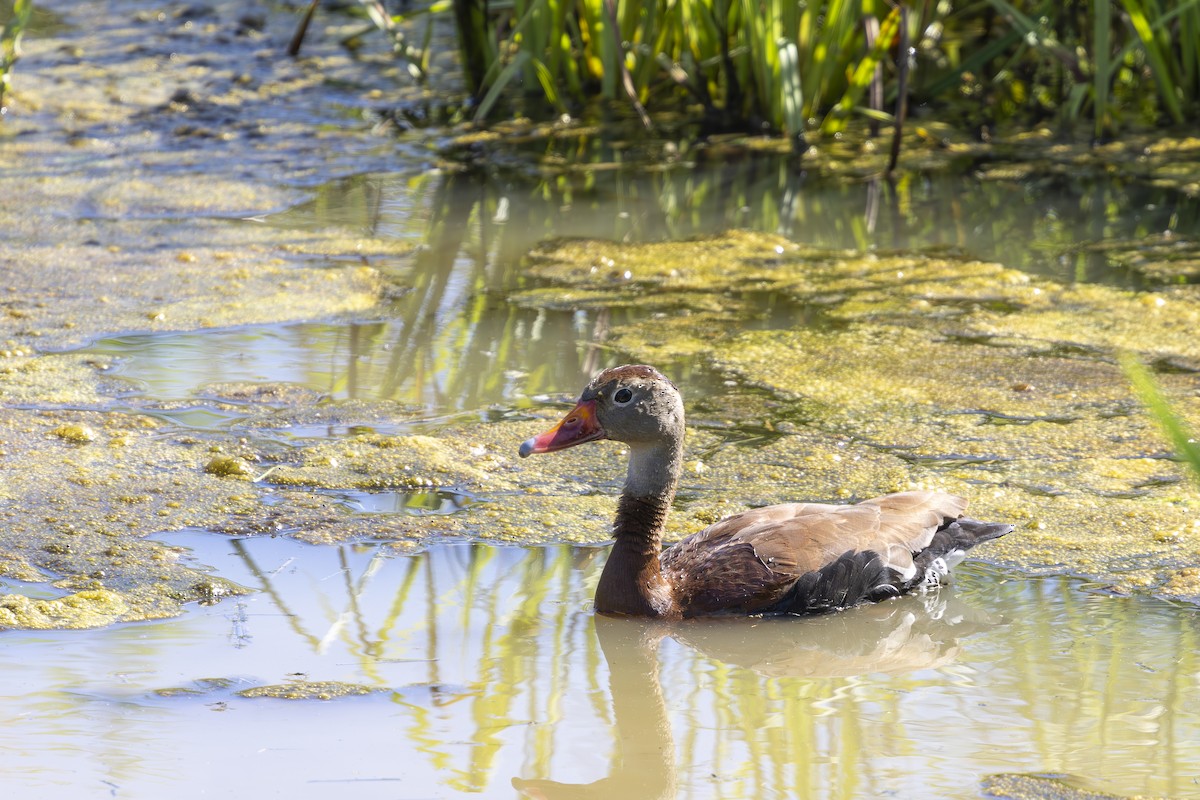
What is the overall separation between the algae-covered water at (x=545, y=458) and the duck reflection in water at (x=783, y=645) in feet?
0.05

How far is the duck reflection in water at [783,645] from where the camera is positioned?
3602 mm

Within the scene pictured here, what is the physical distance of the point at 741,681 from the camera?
378cm

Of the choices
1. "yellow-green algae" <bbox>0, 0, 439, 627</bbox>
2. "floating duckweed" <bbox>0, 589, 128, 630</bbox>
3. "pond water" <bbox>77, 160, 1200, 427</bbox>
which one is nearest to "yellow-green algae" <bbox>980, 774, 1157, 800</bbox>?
"yellow-green algae" <bbox>0, 0, 439, 627</bbox>

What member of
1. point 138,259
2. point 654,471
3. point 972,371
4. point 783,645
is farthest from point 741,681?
point 138,259

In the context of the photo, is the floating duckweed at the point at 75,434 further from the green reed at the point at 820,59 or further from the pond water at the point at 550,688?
the green reed at the point at 820,59

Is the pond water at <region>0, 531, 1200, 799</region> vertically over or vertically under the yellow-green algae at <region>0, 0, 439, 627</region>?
under

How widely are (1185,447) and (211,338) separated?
203 inches

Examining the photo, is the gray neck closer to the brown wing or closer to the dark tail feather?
the brown wing

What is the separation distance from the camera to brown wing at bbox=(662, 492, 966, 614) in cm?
416

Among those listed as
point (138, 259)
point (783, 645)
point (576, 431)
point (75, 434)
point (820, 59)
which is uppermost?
point (820, 59)

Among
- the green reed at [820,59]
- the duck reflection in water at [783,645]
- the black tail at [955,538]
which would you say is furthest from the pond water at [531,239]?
the black tail at [955,538]

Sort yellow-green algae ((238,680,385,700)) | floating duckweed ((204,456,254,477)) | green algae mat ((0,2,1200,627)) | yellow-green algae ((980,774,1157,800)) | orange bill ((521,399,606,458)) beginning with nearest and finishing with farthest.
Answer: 1. yellow-green algae ((980,774,1157,800))
2. yellow-green algae ((238,680,385,700))
3. orange bill ((521,399,606,458))
4. green algae mat ((0,2,1200,627))
5. floating duckweed ((204,456,254,477))

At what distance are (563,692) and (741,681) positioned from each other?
1.47 ft

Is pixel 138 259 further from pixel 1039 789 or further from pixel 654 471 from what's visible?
pixel 1039 789
